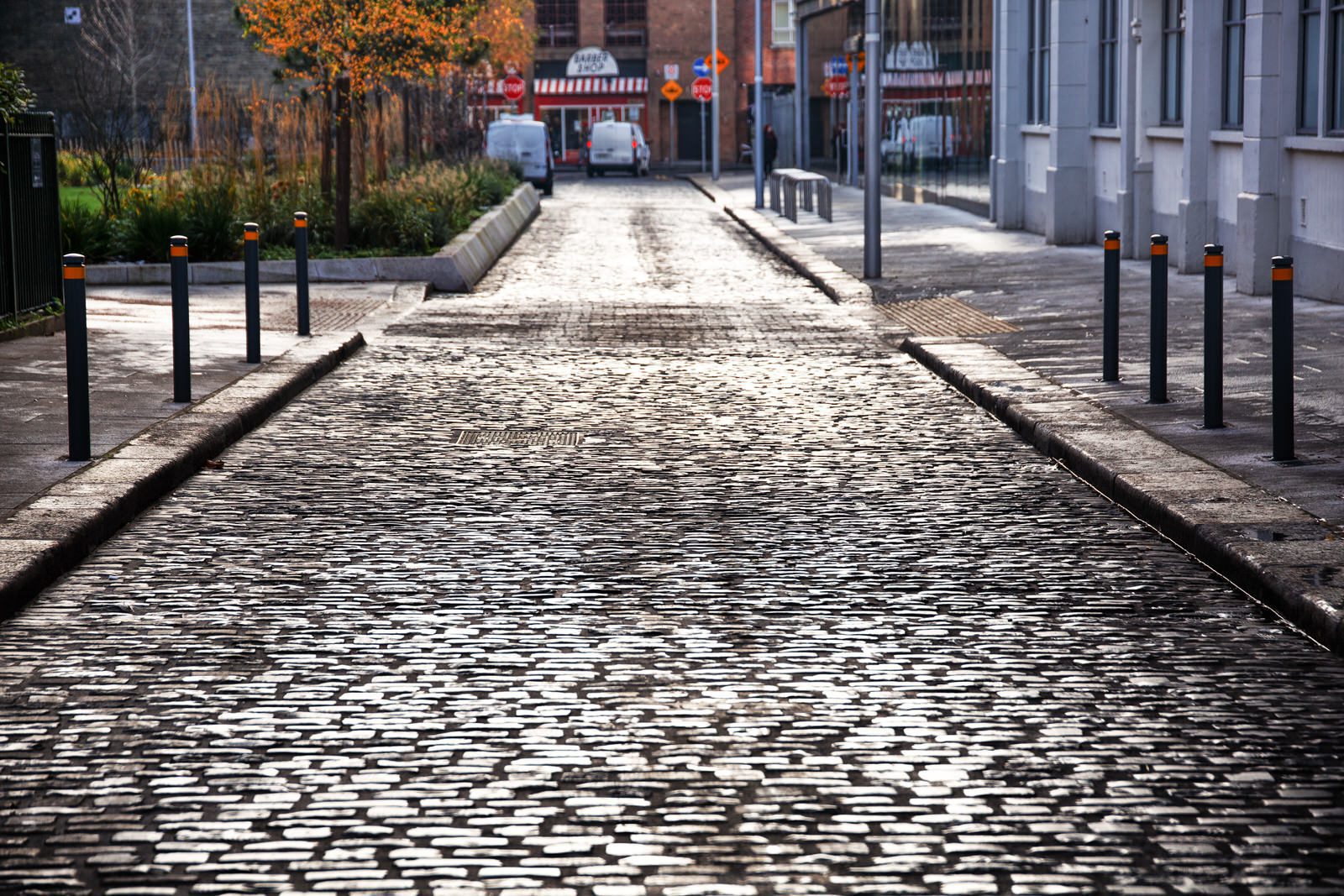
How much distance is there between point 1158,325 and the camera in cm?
1041

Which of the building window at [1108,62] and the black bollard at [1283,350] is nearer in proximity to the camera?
the black bollard at [1283,350]

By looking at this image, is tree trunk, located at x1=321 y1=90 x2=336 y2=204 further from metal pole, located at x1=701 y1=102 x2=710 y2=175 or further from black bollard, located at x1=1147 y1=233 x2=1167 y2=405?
metal pole, located at x1=701 y1=102 x2=710 y2=175

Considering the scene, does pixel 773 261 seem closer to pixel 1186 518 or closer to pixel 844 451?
pixel 844 451

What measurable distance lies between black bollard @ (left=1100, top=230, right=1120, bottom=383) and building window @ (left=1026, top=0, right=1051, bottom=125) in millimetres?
14852

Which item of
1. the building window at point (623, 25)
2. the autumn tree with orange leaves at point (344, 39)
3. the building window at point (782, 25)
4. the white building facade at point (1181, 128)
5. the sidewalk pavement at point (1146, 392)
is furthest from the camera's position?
the building window at point (623, 25)

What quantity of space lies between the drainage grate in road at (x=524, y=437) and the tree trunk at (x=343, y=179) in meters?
11.2

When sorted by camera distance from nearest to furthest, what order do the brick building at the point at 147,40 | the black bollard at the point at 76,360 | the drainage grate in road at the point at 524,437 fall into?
the black bollard at the point at 76,360 < the drainage grate in road at the point at 524,437 < the brick building at the point at 147,40

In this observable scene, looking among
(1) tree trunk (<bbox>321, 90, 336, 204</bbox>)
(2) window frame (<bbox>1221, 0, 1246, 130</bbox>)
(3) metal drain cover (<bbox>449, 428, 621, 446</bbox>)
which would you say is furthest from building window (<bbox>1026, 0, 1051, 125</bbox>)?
(3) metal drain cover (<bbox>449, 428, 621, 446</bbox>)

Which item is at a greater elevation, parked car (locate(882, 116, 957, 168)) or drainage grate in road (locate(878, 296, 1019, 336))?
parked car (locate(882, 116, 957, 168))

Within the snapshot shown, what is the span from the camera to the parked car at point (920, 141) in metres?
34.2

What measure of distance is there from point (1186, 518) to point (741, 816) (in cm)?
356

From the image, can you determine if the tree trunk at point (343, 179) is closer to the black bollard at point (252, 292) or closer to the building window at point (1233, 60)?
the black bollard at point (252, 292)

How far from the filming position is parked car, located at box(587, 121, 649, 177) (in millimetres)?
61156

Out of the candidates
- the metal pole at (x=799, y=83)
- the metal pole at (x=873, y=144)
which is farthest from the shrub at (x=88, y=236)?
the metal pole at (x=799, y=83)
